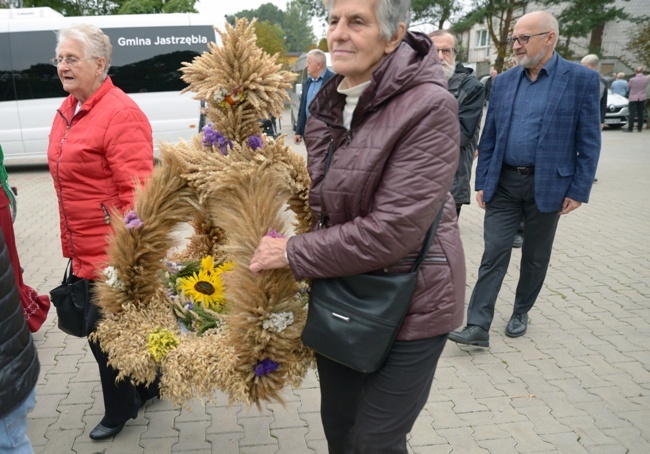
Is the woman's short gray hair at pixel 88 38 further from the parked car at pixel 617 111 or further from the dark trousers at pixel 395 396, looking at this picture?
the parked car at pixel 617 111

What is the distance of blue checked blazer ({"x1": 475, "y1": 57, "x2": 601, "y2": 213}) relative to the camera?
363cm

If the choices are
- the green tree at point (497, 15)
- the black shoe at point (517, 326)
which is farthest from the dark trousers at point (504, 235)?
the green tree at point (497, 15)

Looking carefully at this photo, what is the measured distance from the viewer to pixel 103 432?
3.08 m

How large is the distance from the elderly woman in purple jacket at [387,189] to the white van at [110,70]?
32.3 ft

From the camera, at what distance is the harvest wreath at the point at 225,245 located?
6.68 ft

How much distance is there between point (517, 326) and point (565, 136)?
4.77ft

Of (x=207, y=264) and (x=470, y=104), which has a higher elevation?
(x=470, y=104)

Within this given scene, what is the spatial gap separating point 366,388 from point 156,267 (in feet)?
3.23

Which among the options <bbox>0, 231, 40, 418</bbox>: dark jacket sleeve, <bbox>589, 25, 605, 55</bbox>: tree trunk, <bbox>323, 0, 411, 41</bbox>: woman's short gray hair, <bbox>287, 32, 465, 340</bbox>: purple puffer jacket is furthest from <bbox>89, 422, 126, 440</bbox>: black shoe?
<bbox>589, 25, 605, 55</bbox>: tree trunk

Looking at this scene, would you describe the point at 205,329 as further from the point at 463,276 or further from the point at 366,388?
the point at 463,276

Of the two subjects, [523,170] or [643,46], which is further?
[643,46]

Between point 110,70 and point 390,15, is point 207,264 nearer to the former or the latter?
point 390,15

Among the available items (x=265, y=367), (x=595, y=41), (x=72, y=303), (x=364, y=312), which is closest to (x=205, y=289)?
(x=265, y=367)

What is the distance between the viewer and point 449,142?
1.72 metres
